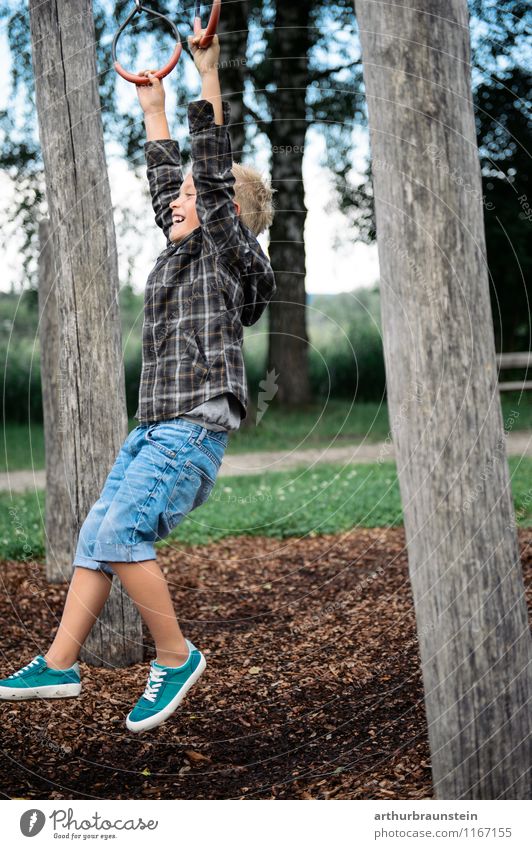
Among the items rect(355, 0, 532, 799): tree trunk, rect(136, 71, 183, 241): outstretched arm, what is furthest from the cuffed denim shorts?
rect(136, 71, 183, 241): outstretched arm

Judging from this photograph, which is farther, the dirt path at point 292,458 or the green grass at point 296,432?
the green grass at point 296,432

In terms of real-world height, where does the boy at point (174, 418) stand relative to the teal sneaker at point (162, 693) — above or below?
above

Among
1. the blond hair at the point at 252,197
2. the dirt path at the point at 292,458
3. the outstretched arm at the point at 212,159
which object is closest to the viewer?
the outstretched arm at the point at 212,159

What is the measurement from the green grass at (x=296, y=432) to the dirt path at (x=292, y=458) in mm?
207

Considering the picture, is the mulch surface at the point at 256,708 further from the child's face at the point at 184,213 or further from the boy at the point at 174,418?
the child's face at the point at 184,213

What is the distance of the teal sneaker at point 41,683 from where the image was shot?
3104mm

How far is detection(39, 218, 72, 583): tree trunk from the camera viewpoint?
19.7 feet

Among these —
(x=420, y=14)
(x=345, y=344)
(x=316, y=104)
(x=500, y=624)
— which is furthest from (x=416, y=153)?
(x=345, y=344)

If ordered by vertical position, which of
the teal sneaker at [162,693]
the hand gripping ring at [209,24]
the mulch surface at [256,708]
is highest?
the hand gripping ring at [209,24]

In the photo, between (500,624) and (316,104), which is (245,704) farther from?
(316,104)

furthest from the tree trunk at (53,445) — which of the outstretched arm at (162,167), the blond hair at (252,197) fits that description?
the blond hair at (252,197)

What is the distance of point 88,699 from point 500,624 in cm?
209

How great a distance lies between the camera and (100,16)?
10.5 m

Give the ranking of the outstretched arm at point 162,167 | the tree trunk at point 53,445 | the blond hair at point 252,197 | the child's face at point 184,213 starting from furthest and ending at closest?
the tree trunk at point 53,445
the outstretched arm at point 162,167
the blond hair at point 252,197
the child's face at point 184,213
